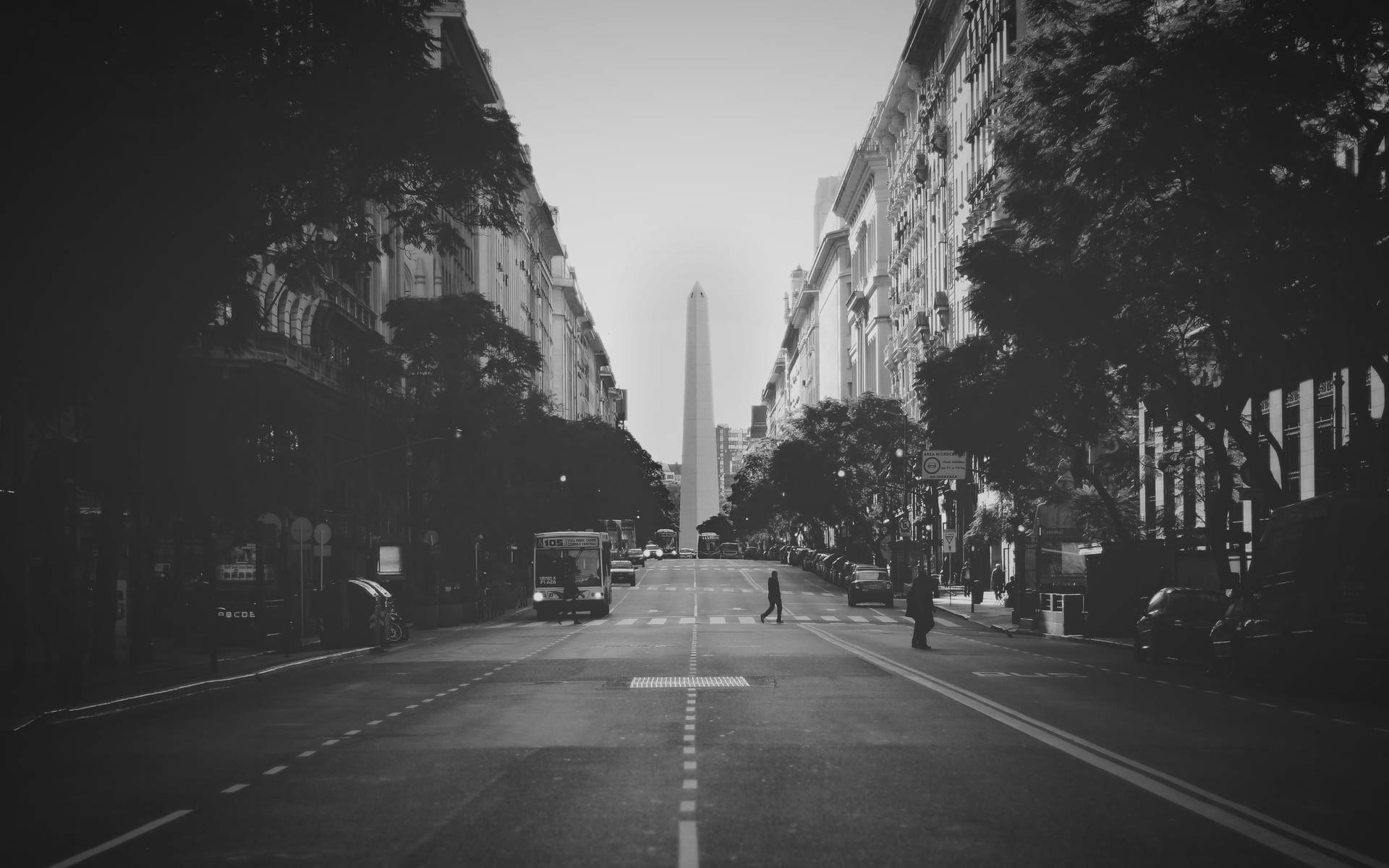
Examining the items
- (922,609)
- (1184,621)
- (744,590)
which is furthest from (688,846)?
(744,590)

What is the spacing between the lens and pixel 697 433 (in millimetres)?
176000

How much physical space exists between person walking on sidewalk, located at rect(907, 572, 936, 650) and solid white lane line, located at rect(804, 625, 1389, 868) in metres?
15.3

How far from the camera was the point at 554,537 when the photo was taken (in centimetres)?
6272

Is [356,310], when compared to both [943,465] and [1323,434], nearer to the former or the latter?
[943,465]

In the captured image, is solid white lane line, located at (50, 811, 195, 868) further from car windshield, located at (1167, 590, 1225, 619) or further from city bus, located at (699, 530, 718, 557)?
city bus, located at (699, 530, 718, 557)

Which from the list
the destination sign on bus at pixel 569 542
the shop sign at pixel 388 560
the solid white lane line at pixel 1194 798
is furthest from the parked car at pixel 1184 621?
the shop sign at pixel 388 560

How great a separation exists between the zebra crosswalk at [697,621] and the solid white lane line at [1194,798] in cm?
3375

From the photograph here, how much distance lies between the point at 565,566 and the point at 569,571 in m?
0.70

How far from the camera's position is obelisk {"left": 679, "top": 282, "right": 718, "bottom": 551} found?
176 meters

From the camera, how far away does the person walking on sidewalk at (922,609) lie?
36.8 meters

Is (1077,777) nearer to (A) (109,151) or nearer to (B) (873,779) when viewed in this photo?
(B) (873,779)

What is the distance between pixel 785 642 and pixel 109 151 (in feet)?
81.9

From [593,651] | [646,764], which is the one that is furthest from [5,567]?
[646,764]

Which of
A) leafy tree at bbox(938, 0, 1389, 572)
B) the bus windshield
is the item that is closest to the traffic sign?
the bus windshield
